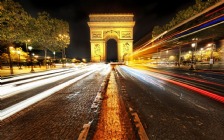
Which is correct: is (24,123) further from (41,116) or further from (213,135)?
(213,135)

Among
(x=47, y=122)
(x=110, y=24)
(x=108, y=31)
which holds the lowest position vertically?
(x=47, y=122)

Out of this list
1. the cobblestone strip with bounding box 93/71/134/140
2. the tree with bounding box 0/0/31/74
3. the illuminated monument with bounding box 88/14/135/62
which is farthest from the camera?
the illuminated monument with bounding box 88/14/135/62

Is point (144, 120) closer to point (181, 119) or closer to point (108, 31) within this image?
point (181, 119)

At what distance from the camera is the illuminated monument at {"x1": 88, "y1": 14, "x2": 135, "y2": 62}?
183ft

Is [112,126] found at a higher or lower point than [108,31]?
lower

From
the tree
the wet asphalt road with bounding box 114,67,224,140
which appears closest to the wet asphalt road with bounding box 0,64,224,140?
the wet asphalt road with bounding box 114,67,224,140

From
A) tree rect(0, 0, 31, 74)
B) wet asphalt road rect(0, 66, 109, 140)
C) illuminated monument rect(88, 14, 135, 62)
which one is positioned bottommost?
wet asphalt road rect(0, 66, 109, 140)

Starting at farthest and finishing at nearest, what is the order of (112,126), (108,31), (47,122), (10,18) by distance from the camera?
(108,31), (10,18), (47,122), (112,126)

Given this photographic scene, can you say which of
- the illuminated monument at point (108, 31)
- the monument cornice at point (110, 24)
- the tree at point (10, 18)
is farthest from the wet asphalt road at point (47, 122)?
the monument cornice at point (110, 24)

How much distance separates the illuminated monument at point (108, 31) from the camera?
55719mm

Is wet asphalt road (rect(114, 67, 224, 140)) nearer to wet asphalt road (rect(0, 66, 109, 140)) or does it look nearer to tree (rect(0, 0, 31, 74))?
wet asphalt road (rect(0, 66, 109, 140))

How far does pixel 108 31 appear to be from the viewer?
56875 mm

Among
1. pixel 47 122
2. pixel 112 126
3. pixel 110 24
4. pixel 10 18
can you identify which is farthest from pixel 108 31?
pixel 112 126

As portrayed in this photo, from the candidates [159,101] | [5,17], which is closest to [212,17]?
[159,101]
